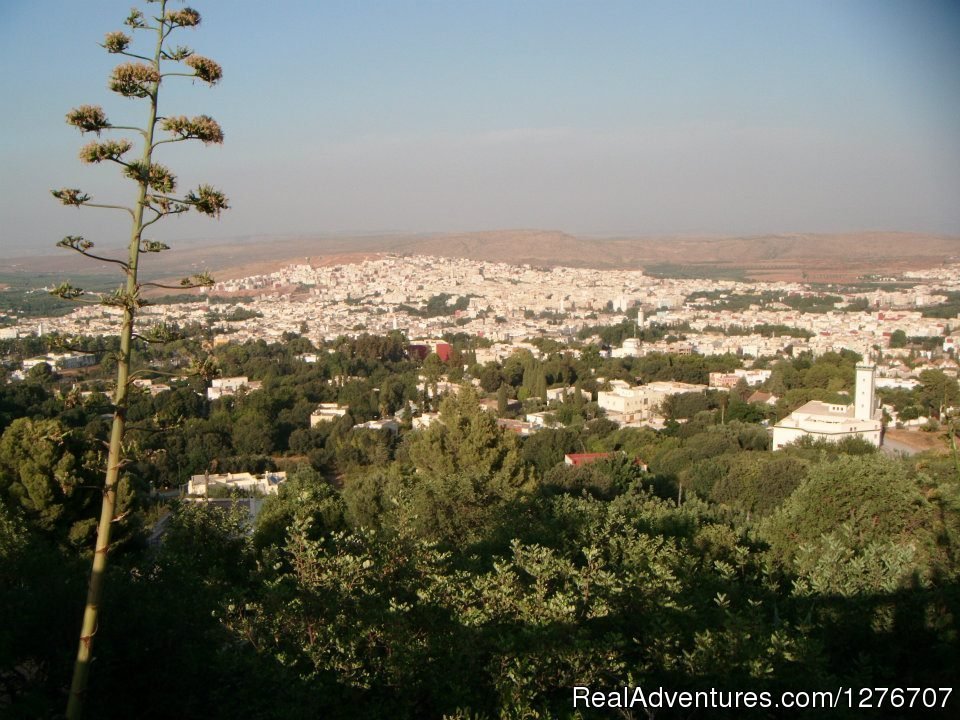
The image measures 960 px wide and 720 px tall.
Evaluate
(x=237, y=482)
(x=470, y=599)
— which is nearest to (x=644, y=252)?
(x=237, y=482)

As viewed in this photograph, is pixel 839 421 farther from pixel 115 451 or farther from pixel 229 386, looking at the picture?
pixel 229 386

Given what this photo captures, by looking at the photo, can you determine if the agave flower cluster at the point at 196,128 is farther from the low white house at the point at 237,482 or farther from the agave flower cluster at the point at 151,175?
the low white house at the point at 237,482

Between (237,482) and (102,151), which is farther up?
(102,151)

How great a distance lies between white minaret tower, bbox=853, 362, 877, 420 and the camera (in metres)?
21.5

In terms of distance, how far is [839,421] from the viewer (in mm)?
20453

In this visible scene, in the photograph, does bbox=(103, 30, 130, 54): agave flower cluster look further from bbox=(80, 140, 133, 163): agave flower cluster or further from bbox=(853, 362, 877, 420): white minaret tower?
bbox=(853, 362, 877, 420): white minaret tower

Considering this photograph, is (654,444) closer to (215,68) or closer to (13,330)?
(215,68)

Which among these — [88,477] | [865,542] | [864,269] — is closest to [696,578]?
[865,542]

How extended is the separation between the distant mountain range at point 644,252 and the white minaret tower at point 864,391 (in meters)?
55.2

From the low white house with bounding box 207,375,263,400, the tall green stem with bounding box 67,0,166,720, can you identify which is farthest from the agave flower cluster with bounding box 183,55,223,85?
the low white house with bounding box 207,375,263,400

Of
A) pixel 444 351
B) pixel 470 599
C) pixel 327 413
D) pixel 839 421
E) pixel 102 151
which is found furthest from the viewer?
pixel 444 351

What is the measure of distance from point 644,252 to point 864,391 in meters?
100

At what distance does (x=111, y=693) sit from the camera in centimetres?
421

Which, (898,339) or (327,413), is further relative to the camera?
(898,339)
